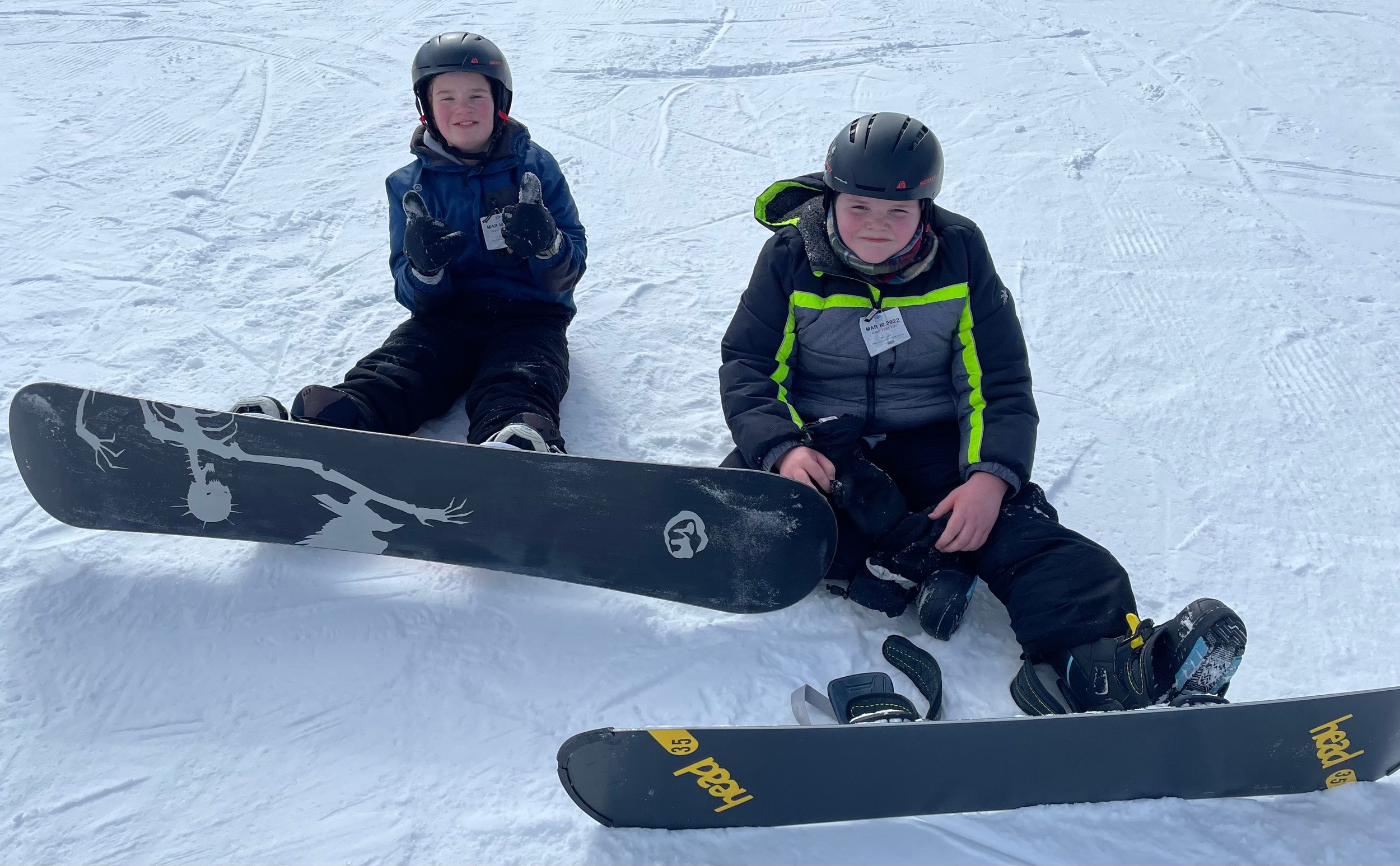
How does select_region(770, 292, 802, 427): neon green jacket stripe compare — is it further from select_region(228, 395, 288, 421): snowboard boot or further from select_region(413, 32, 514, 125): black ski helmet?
select_region(228, 395, 288, 421): snowboard boot

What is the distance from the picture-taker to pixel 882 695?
2025 mm

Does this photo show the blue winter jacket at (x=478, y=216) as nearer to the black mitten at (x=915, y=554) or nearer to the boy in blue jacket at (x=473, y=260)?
the boy in blue jacket at (x=473, y=260)

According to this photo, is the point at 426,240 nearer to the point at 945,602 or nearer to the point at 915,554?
the point at 915,554

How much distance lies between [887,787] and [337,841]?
1.04m

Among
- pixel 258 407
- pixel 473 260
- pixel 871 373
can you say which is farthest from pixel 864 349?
pixel 258 407

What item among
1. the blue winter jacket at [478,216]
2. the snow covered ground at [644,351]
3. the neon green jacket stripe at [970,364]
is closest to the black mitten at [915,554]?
the snow covered ground at [644,351]

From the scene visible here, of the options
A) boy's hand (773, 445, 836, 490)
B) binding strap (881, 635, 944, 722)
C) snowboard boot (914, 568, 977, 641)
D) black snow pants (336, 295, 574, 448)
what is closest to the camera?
binding strap (881, 635, 944, 722)

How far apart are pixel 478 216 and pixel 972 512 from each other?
1736mm

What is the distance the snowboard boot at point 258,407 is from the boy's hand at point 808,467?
51.0 inches

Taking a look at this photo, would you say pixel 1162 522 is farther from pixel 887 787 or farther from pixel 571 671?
pixel 571 671

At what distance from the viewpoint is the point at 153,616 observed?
7.37ft

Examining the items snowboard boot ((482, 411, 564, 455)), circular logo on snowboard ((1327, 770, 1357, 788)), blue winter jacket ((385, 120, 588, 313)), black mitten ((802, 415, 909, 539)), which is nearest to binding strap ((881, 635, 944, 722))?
black mitten ((802, 415, 909, 539))

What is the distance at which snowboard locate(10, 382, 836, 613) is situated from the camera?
2260mm

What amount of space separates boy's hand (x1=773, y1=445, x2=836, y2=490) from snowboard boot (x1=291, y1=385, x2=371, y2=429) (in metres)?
1.16
